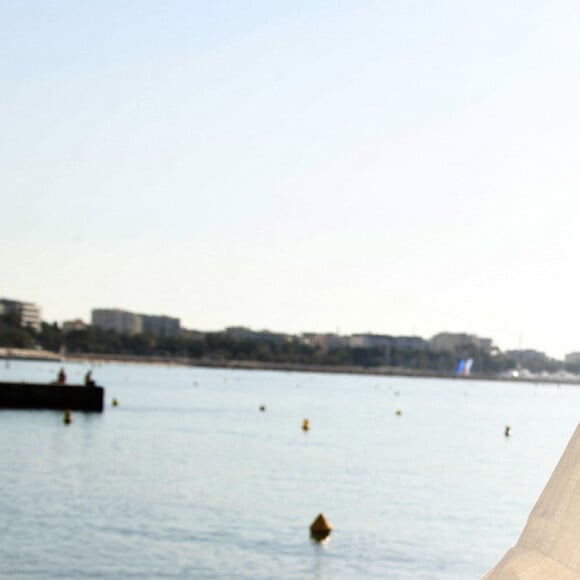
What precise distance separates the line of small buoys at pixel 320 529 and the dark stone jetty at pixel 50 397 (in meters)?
42.4

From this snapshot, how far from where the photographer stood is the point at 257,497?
38.3m

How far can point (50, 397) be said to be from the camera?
71.0 metres

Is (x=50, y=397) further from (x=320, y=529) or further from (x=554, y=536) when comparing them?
(x=554, y=536)

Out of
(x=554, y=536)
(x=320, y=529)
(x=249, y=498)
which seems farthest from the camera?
(x=249, y=498)

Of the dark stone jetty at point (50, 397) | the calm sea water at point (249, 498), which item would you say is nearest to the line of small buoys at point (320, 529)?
the calm sea water at point (249, 498)

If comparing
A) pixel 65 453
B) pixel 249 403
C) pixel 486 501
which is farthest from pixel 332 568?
pixel 249 403

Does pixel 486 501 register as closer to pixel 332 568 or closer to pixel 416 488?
pixel 416 488

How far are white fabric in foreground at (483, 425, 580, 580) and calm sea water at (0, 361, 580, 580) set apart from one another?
23150 millimetres

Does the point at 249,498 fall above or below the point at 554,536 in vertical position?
below

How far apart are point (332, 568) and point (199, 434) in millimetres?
44296

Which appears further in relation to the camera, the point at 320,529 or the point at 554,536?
the point at 320,529

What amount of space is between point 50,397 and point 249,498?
3586cm

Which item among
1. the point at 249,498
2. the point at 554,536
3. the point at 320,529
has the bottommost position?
the point at 249,498

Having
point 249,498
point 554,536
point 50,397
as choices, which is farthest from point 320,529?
point 50,397
